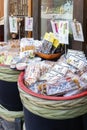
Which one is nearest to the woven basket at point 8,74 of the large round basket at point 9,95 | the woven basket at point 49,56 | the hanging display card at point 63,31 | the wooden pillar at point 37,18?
the large round basket at point 9,95

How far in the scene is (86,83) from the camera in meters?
1.68

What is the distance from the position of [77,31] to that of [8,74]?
63cm

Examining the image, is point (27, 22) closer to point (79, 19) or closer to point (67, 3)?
point (67, 3)

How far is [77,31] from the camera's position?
2.09 m

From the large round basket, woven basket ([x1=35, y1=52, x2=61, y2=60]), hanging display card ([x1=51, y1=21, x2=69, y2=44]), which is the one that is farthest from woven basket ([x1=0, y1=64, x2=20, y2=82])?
hanging display card ([x1=51, y1=21, x2=69, y2=44])

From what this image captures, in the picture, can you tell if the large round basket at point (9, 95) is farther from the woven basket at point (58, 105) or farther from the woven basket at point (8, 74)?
the woven basket at point (58, 105)

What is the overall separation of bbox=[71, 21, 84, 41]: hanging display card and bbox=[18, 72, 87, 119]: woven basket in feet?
1.95

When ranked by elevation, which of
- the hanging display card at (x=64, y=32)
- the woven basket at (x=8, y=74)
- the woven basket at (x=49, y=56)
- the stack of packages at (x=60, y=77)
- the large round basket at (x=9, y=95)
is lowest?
the large round basket at (x=9, y=95)

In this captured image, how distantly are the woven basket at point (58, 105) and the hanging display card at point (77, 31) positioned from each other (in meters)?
0.59

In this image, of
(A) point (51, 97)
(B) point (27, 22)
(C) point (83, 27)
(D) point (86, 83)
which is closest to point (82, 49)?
(C) point (83, 27)

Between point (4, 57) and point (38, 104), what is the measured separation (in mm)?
915

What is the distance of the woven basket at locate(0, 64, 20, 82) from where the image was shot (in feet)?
7.13

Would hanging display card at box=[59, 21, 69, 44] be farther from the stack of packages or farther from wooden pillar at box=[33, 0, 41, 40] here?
wooden pillar at box=[33, 0, 41, 40]

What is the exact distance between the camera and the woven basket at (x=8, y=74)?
7.13ft
